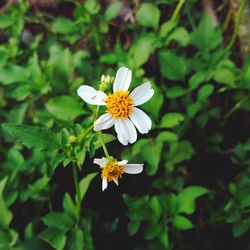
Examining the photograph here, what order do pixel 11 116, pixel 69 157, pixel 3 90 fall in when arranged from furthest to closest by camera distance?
pixel 3 90, pixel 11 116, pixel 69 157

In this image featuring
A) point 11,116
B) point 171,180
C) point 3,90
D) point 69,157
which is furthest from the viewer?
point 3,90

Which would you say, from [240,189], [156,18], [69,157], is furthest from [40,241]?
[156,18]

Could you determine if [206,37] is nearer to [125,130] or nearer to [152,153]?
[152,153]

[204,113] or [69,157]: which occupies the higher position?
[204,113]

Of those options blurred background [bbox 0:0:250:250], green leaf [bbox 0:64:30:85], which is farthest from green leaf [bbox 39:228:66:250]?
A: green leaf [bbox 0:64:30:85]

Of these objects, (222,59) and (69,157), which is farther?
(222,59)

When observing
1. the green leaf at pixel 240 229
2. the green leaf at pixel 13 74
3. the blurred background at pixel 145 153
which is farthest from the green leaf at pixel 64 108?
the green leaf at pixel 240 229

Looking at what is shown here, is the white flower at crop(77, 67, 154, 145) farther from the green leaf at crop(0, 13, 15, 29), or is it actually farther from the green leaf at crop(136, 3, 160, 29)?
the green leaf at crop(0, 13, 15, 29)

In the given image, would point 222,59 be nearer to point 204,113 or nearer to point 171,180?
point 204,113

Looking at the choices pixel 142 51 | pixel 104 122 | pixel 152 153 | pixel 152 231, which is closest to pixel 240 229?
pixel 152 231
